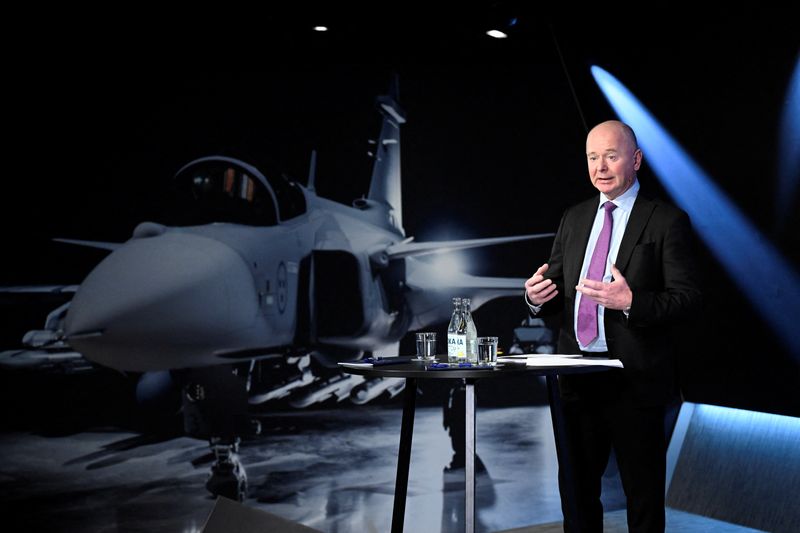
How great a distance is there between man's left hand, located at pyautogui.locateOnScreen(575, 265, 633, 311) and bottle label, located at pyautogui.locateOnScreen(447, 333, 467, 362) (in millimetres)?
402

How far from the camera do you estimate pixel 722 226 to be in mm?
4309

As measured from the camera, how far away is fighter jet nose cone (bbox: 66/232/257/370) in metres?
3.59

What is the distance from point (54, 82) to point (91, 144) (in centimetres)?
34

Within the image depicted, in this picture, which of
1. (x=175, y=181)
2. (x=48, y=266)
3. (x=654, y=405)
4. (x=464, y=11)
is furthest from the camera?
(x=464, y=11)

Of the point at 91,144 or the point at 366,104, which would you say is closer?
the point at 91,144

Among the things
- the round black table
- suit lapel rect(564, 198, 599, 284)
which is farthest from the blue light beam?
the round black table

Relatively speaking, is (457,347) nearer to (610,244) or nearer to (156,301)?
(610,244)

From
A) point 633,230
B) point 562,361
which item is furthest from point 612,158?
point 562,361

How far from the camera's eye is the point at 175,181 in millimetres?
3861

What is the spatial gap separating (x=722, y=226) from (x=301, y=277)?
7.93 ft

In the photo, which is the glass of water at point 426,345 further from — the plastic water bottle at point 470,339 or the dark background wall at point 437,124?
the dark background wall at point 437,124

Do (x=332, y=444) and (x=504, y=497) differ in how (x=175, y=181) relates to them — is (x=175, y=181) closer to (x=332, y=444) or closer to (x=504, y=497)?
(x=332, y=444)

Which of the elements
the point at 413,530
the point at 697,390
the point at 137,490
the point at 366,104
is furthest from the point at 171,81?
the point at 697,390

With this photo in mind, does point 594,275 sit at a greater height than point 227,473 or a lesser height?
greater
